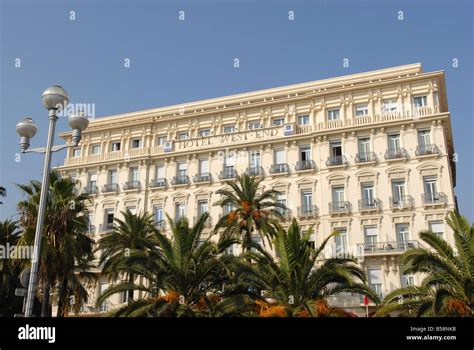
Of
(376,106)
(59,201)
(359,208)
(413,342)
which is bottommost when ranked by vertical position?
(413,342)

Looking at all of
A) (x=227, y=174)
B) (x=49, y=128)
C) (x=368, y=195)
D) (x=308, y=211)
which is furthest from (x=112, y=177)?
(x=49, y=128)

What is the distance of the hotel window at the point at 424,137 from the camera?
34966 mm

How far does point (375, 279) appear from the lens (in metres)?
32.6

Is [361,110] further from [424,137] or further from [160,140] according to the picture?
[160,140]

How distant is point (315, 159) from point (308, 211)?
415 cm

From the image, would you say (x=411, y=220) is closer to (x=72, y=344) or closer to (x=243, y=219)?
(x=243, y=219)

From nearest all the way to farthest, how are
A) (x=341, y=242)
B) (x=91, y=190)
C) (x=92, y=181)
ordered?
(x=341, y=242)
(x=91, y=190)
(x=92, y=181)

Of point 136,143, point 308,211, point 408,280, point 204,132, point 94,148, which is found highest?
point 204,132

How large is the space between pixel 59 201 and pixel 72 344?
1536 cm

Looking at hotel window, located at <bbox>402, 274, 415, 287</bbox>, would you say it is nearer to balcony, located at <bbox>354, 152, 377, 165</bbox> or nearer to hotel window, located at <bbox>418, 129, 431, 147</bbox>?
balcony, located at <bbox>354, 152, 377, 165</bbox>

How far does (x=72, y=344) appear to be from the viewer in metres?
6.02

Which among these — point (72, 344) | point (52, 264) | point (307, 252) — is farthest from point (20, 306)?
point (72, 344)

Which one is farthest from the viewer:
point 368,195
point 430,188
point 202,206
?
point 202,206

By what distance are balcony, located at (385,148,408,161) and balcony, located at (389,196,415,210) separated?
289cm
